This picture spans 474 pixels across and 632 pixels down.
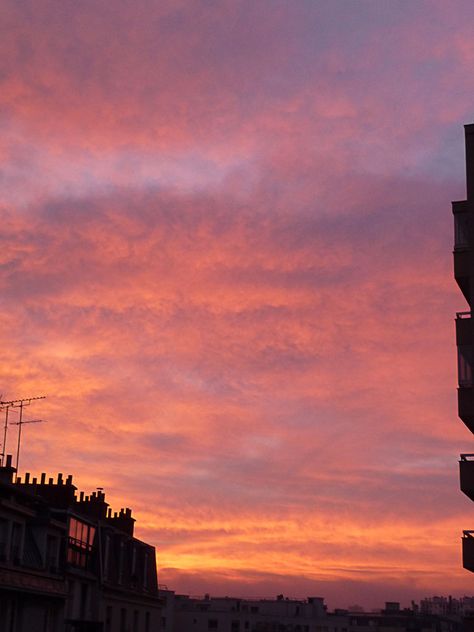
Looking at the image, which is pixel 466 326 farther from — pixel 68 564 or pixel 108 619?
pixel 108 619

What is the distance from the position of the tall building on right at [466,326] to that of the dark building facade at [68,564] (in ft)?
81.1

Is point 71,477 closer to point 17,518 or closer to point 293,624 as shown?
point 17,518

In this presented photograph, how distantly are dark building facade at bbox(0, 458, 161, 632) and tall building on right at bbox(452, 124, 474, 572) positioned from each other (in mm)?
24710

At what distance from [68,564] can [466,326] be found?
3419 centimetres

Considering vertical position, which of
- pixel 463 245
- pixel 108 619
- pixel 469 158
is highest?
pixel 469 158

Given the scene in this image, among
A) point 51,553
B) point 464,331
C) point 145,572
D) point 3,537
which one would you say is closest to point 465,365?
point 464,331

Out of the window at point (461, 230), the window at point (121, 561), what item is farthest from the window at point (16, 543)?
the window at point (461, 230)

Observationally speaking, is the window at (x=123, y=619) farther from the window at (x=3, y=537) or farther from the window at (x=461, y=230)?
the window at (x=461, y=230)

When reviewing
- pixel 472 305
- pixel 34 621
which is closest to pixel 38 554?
pixel 34 621

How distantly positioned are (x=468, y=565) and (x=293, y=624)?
16497cm

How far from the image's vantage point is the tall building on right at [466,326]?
34.2 metres

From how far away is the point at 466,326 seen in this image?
1400 inches

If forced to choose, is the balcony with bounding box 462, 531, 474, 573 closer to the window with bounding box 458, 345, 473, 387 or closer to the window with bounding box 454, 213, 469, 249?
the window with bounding box 458, 345, 473, 387

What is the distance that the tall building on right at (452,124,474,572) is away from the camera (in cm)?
3422
